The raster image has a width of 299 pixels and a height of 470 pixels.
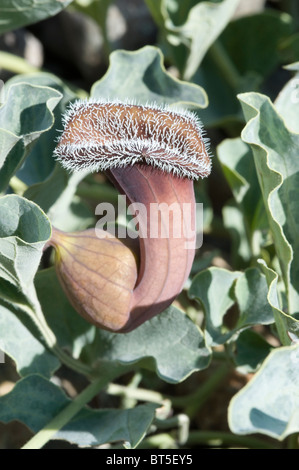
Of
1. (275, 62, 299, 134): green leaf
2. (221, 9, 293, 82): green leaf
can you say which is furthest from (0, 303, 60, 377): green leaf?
(221, 9, 293, 82): green leaf

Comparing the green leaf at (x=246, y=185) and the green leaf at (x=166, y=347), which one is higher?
the green leaf at (x=246, y=185)

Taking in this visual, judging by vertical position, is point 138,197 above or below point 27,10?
below

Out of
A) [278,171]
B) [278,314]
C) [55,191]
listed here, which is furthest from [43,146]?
[278,314]

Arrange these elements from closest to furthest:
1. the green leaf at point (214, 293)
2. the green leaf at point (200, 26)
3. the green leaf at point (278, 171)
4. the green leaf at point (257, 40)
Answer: the green leaf at point (278, 171) < the green leaf at point (214, 293) < the green leaf at point (200, 26) < the green leaf at point (257, 40)

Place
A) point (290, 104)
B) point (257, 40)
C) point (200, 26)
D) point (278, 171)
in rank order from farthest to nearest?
point (257, 40) < point (200, 26) < point (290, 104) < point (278, 171)

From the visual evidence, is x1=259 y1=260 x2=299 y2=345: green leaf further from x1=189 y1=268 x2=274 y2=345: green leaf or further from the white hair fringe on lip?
the white hair fringe on lip

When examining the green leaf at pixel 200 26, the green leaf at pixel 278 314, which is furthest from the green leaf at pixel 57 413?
the green leaf at pixel 200 26

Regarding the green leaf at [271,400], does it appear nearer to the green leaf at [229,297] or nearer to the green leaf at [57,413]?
the green leaf at [229,297]

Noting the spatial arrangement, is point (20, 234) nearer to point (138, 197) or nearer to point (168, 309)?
point (138, 197)
